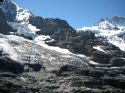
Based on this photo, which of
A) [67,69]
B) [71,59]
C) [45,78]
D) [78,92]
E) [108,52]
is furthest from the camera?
[108,52]

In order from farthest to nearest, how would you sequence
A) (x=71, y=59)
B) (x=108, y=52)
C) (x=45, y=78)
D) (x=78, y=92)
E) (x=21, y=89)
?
1. (x=108, y=52)
2. (x=71, y=59)
3. (x=45, y=78)
4. (x=78, y=92)
5. (x=21, y=89)

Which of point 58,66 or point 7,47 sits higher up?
point 7,47

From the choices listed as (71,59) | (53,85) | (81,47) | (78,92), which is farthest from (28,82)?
(81,47)

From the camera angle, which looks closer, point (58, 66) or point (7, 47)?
point (58, 66)

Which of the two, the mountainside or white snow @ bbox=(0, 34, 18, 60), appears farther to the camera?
white snow @ bbox=(0, 34, 18, 60)

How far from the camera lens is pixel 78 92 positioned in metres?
→ 107

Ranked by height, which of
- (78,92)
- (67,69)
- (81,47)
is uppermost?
(81,47)

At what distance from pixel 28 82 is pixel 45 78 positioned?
1031 cm

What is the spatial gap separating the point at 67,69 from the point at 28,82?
72.6 ft

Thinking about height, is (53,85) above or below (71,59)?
below

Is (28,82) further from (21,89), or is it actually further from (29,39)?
(29,39)

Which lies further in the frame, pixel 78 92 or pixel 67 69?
pixel 67 69

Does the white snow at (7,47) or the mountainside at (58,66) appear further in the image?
the white snow at (7,47)

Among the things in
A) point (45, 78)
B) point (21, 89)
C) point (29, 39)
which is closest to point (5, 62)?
point (45, 78)
